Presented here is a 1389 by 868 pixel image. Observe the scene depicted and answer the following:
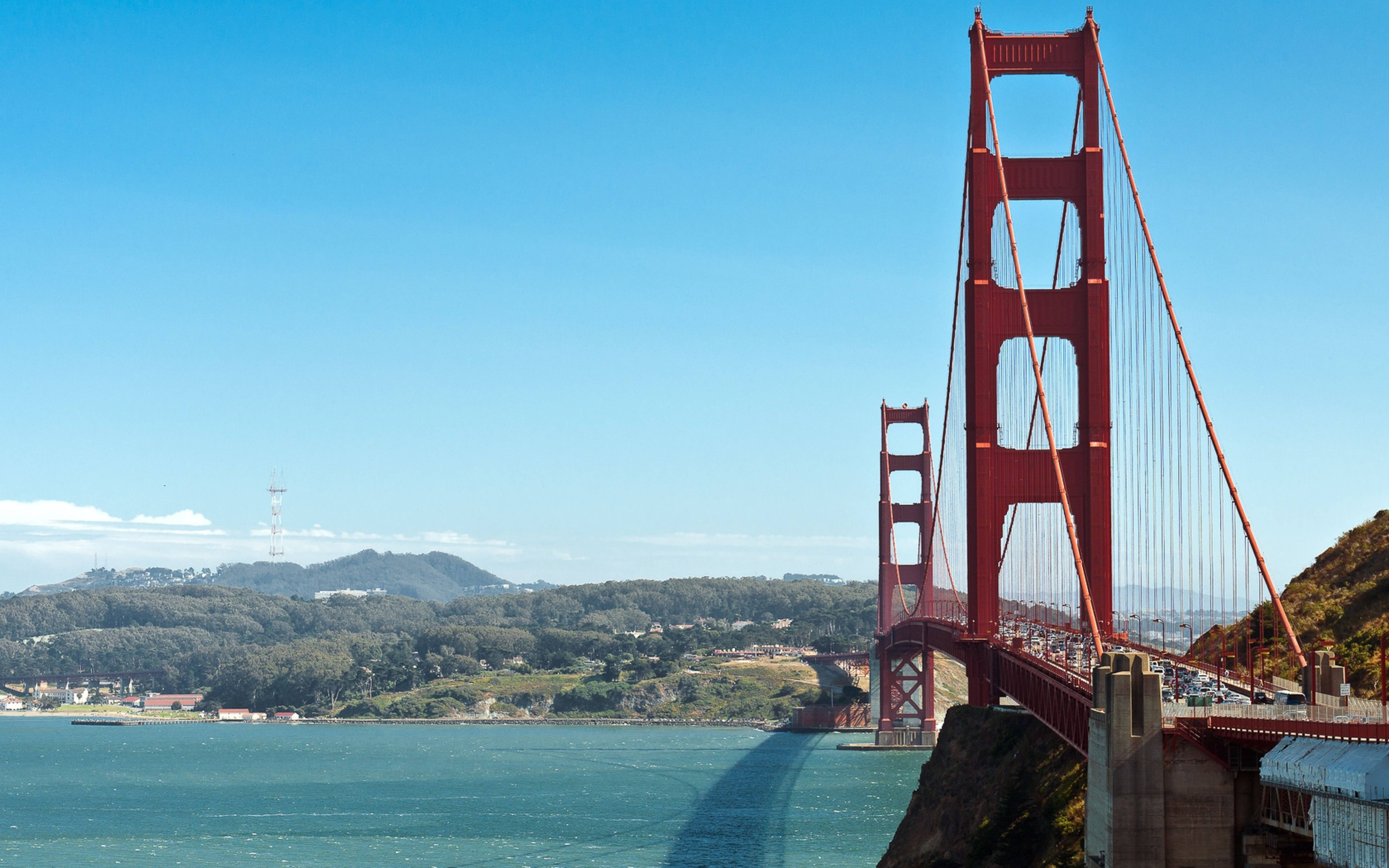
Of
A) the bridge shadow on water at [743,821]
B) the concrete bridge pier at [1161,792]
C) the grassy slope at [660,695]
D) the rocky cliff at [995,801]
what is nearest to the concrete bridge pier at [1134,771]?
the concrete bridge pier at [1161,792]

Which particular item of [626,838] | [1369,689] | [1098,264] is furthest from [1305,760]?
[626,838]

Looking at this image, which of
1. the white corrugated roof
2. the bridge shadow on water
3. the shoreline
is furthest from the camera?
the shoreline

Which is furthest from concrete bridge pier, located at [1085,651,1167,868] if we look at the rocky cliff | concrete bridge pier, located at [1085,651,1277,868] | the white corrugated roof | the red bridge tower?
the red bridge tower

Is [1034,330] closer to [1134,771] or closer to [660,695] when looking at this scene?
[1134,771]

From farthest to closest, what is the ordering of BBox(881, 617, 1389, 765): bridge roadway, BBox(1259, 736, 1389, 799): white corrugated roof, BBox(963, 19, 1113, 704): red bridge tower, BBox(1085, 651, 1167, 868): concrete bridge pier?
BBox(963, 19, 1113, 704): red bridge tower, BBox(1085, 651, 1167, 868): concrete bridge pier, BBox(881, 617, 1389, 765): bridge roadway, BBox(1259, 736, 1389, 799): white corrugated roof

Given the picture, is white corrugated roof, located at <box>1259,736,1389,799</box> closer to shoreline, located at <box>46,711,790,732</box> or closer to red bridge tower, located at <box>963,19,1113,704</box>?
red bridge tower, located at <box>963,19,1113,704</box>

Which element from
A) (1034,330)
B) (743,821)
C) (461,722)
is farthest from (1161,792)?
(461,722)
